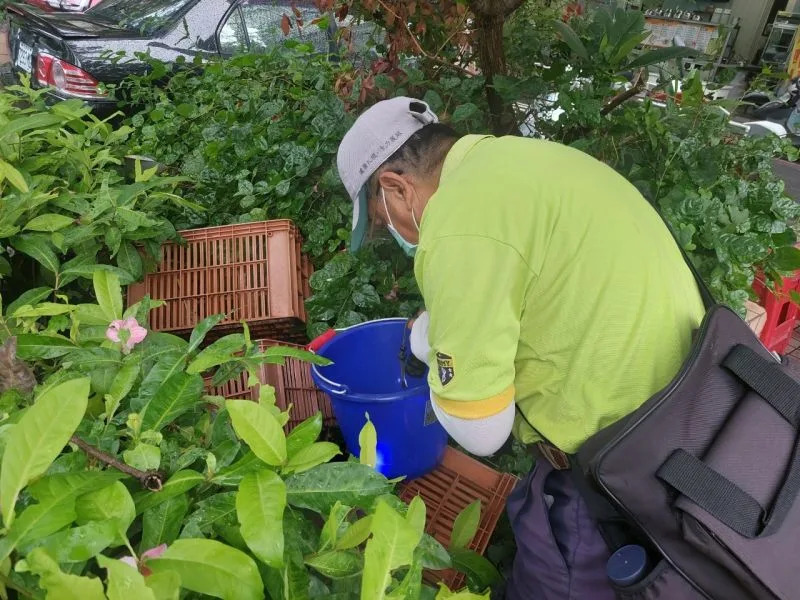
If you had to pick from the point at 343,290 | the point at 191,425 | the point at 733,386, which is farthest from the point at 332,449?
the point at 343,290

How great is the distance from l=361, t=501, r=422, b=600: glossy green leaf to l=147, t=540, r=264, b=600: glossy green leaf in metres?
0.14

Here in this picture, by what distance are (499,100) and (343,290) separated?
1.32 metres

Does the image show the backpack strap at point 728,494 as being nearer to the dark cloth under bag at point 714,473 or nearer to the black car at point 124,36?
the dark cloth under bag at point 714,473

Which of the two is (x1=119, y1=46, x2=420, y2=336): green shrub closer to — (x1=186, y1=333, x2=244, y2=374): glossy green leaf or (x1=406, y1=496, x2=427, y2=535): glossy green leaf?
(x1=186, y1=333, x2=244, y2=374): glossy green leaf

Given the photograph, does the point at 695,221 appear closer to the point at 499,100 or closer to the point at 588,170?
the point at 499,100

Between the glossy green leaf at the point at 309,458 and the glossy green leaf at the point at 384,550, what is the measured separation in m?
0.19

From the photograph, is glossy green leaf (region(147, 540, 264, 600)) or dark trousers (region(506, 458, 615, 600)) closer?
glossy green leaf (region(147, 540, 264, 600))

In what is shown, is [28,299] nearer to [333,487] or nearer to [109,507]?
[109,507]

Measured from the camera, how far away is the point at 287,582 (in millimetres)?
767

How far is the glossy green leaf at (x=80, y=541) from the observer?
28.7 inches

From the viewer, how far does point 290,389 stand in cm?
206

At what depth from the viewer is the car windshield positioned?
4473 millimetres

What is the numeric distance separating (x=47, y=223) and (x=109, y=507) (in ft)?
4.34

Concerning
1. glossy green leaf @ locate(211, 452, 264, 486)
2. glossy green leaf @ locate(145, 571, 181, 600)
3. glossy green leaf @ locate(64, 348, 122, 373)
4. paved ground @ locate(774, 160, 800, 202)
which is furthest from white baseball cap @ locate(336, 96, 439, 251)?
paved ground @ locate(774, 160, 800, 202)
